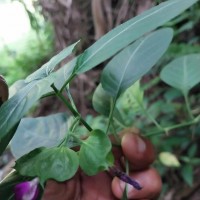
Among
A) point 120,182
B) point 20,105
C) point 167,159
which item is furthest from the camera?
point 167,159

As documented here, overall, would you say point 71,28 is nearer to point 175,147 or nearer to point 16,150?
point 175,147

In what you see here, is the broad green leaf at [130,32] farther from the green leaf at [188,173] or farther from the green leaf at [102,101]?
the green leaf at [188,173]

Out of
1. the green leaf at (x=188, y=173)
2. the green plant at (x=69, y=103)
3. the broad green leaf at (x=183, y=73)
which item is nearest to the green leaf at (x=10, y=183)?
the green plant at (x=69, y=103)

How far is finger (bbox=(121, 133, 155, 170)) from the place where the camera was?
454 mm

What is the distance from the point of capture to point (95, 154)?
1.14 ft

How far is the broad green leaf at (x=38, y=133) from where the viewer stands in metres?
0.46

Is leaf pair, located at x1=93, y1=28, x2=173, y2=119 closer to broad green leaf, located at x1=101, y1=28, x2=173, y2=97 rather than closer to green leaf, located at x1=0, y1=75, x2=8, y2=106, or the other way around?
broad green leaf, located at x1=101, y1=28, x2=173, y2=97

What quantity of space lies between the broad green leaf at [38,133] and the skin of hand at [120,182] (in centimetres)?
4

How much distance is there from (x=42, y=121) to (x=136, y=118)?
1253 mm

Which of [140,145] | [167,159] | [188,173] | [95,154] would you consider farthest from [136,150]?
[188,173]

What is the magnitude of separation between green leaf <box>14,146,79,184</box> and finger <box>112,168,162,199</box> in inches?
4.3

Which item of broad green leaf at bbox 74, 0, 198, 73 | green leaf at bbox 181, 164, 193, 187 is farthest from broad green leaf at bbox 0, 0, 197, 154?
green leaf at bbox 181, 164, 193, 187

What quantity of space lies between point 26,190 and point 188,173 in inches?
48.4

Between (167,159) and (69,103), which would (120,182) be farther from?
(167,159)
